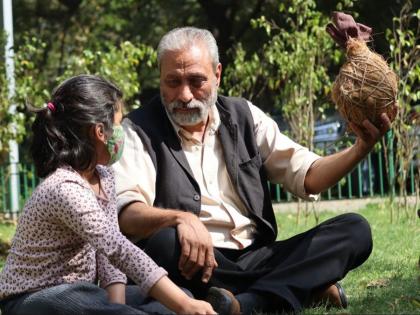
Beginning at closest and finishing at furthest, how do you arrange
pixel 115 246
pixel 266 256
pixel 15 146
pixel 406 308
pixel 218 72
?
pixel 115 246 → pixel 406 308 → pixel 266 256 → pixel 218 72 → pixel 15 146

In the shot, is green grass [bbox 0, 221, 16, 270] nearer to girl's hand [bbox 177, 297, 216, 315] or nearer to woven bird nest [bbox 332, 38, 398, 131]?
woven bird nest [bbox 332, 38, 398, 131]

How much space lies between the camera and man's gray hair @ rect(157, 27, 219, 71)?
4.98m

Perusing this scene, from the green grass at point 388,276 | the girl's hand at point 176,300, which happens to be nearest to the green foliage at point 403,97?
the green grass at point 388,276

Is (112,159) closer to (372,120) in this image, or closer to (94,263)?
(94,263)

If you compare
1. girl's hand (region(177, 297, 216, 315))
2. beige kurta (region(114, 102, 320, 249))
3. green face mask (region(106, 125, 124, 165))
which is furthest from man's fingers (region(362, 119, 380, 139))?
girl's hand (region(177, 297, 216, 315))

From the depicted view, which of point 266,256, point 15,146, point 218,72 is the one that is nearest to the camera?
point 266,256

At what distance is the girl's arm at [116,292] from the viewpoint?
414 cm

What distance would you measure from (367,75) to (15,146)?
8634mm

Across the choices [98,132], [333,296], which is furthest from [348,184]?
[98,132]

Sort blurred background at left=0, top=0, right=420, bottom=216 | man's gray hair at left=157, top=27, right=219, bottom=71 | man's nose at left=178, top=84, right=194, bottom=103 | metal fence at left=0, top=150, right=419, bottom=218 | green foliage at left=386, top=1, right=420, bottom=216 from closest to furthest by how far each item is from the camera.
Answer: man's nose at left=178, top=84, right=194, bottom=103
man's gray hair at left=157, top=27, right=219, bottom=71
green foliage at left=386, top=1, right=420, bottom=216
blurred background at left=0, top=0, right=420, bottom=216
metal fence at left=0, top=150, right=419, bottom=218

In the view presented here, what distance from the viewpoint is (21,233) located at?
3.97 meters

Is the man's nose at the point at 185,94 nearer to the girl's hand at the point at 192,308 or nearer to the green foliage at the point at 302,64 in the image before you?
the girl's hand at the point at 192,308

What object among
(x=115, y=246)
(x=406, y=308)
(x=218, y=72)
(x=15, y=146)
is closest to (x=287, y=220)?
(x=15, y=146)

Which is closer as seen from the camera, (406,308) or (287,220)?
(406,308)
